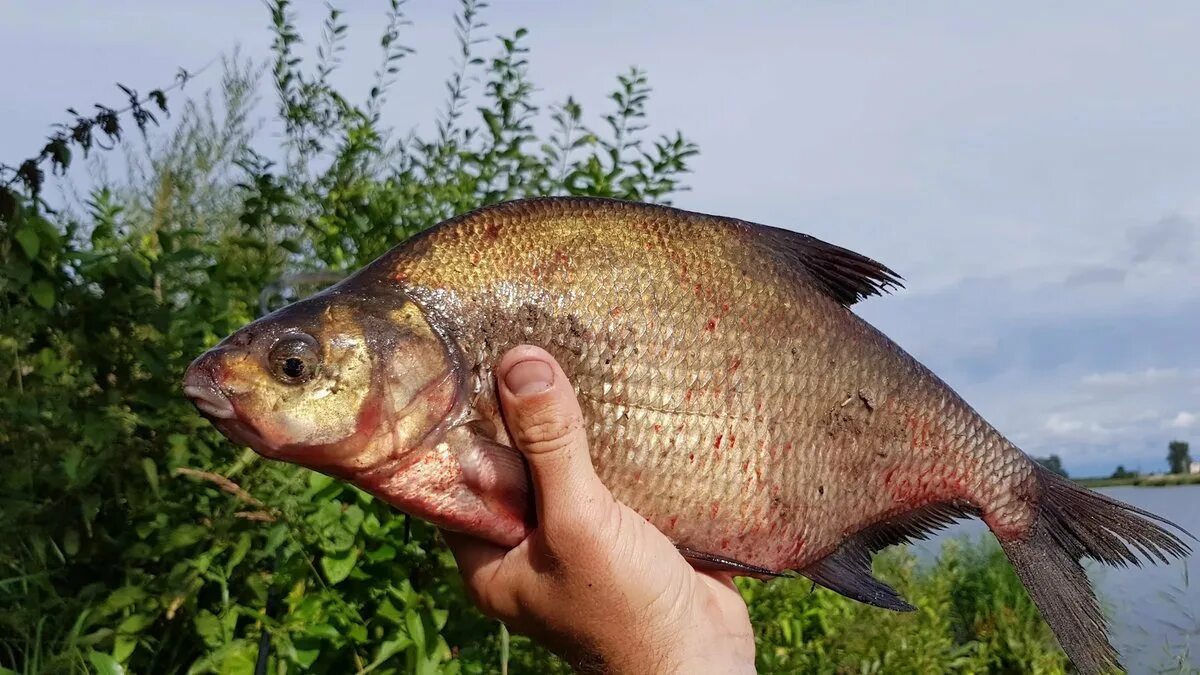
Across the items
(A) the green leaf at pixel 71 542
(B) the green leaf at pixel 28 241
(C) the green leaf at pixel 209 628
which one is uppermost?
(B) the green leaf at pixel 28 241

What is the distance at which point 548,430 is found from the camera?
76.5 inches

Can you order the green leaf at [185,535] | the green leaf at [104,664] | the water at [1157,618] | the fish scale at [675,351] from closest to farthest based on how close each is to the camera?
the fish scale at [675,351] → the green leaf at [104,664] → the green leaf at [185,535] → the water at [1157,618]

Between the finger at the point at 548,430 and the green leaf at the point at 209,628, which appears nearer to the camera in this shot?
the finger at the point at 548,430

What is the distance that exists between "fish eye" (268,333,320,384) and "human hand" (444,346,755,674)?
38 cm

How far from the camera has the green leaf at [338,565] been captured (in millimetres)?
2939

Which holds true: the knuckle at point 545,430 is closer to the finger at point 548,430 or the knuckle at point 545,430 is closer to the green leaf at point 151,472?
the finger at point 548,430

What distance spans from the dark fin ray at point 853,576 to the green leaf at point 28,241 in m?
2.33

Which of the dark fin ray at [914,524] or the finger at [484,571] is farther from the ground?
the dark fin ray at [914,524]

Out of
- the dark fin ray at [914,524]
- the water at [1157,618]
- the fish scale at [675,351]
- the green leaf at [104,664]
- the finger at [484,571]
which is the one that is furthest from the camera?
the water at [1157,618]

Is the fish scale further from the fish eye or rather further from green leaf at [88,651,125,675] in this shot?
green leaf at [88,651,125,675]

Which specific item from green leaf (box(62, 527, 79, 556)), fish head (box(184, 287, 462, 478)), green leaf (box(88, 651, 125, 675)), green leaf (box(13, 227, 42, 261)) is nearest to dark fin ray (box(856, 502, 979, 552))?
fish head (box(184, 287, 462, 478))

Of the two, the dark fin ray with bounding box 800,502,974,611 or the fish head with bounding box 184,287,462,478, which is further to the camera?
the dark fin ray with bounding box 800,502,974,611

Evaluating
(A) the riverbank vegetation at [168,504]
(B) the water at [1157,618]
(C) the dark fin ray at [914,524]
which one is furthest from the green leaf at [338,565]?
(B) the water at [1157,618]

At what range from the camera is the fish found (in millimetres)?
1951
